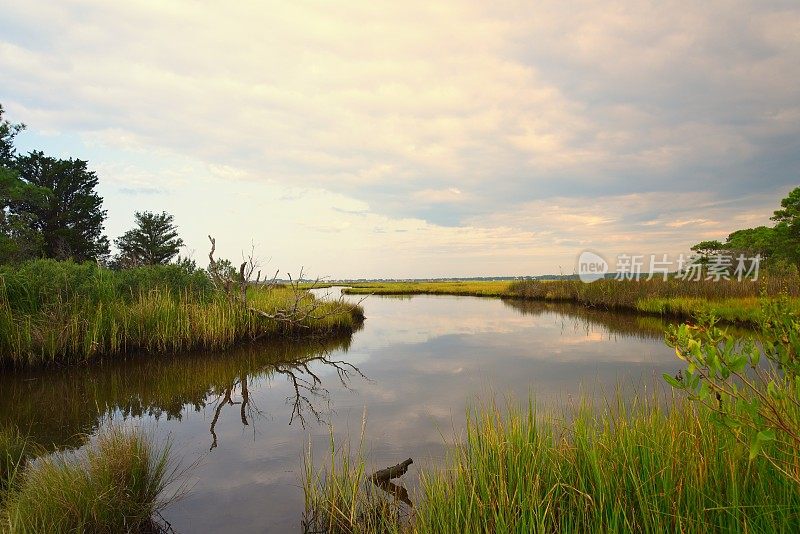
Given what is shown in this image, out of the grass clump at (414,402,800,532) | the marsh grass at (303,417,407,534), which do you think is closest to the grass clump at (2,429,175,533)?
the marsh grass at (303,417,407,534)

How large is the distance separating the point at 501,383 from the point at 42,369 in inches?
465

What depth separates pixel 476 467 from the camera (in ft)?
13.9

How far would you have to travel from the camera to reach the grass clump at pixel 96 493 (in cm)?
372

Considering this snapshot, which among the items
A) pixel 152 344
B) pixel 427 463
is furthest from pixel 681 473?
pixel 152 344

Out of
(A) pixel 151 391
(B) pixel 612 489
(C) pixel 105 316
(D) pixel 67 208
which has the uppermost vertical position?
(D) pixel 67 208

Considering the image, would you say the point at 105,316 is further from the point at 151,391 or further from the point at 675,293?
the point at 675,293

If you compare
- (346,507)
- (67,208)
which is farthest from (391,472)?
(67,208)

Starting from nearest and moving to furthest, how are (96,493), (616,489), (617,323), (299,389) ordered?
1. (616,489)
2. (96,493)
3. (299,389)
4. (617,323)

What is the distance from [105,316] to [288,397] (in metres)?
7.21

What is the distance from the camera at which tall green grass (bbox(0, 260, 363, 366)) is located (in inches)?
440

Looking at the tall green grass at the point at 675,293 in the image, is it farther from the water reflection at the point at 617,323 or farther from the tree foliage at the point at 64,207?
the tree foliage at the point at 64,207

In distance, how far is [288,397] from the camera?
9.47 m

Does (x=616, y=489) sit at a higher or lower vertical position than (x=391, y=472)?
higher

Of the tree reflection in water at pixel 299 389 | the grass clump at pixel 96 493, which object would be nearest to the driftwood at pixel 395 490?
the grass clump at pixel 96 493
